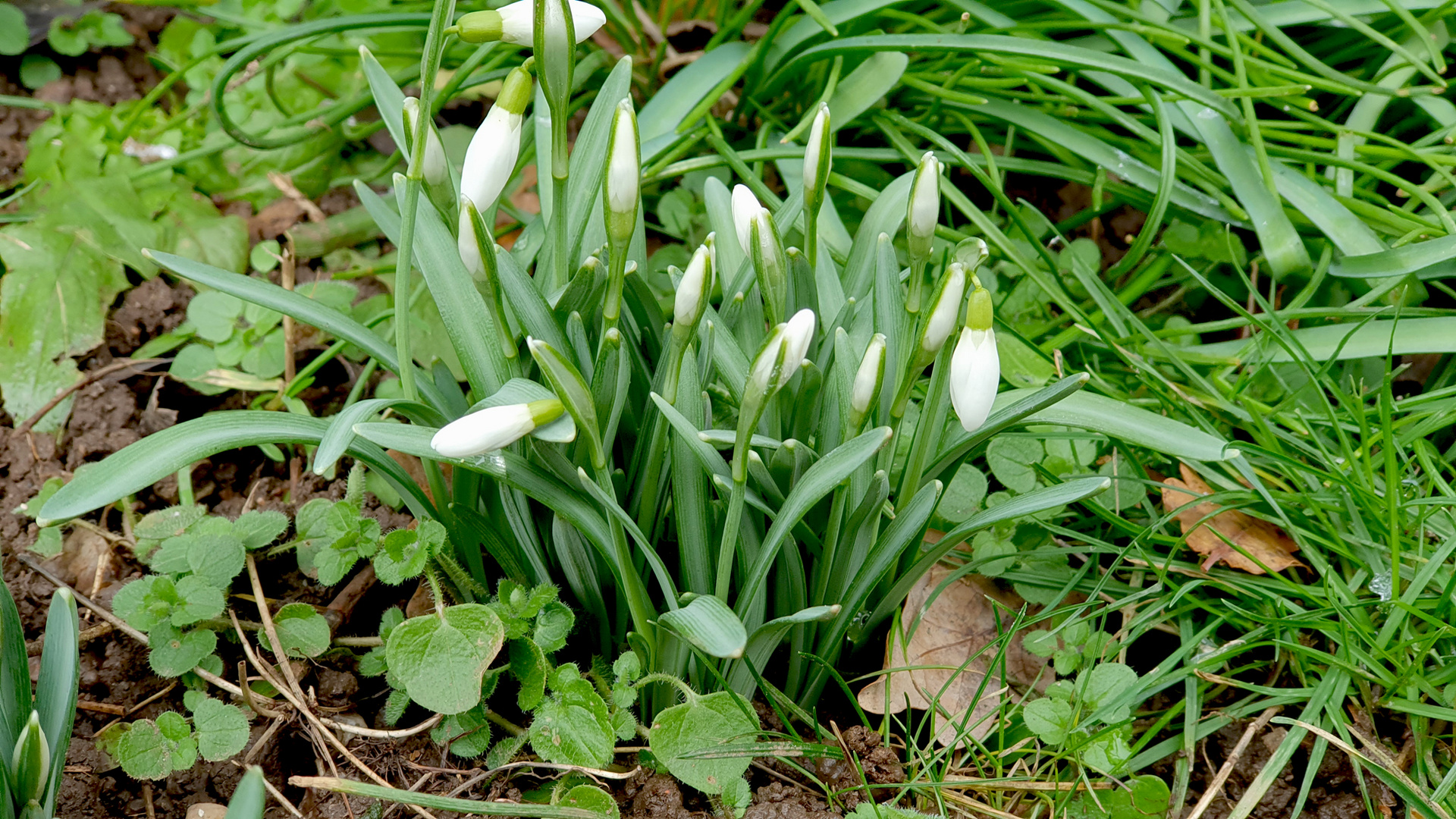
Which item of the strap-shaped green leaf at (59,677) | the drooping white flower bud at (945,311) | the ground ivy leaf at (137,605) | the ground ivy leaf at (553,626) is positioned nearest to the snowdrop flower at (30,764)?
the strap-shaped green leaf at (59,677)

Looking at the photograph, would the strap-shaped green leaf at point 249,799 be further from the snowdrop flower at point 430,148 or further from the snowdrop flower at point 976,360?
the snowdrop flower at point 976,360

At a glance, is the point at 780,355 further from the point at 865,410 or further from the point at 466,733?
the point at 466,733

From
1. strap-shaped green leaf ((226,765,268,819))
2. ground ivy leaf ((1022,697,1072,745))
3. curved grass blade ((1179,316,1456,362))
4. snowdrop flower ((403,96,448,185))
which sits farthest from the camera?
curved grass blade ((1179,316,1456,362))

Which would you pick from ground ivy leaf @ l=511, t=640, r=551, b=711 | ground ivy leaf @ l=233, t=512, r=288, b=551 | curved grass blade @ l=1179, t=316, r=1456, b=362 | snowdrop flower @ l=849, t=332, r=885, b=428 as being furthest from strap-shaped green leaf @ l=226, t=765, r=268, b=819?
curved grass blade @ l=1179, t=316, r=1456, b=362

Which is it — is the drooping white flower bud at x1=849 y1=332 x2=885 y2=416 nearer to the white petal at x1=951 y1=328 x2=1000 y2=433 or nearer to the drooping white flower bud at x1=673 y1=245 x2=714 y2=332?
the white petal at x1=951 y1=328 x2=1000 y2=433

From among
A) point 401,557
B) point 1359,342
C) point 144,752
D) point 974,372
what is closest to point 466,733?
point 401,557

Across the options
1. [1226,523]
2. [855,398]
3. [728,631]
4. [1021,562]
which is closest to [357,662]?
[728,631]

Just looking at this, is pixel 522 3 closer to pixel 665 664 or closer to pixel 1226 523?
pixel 665 664
